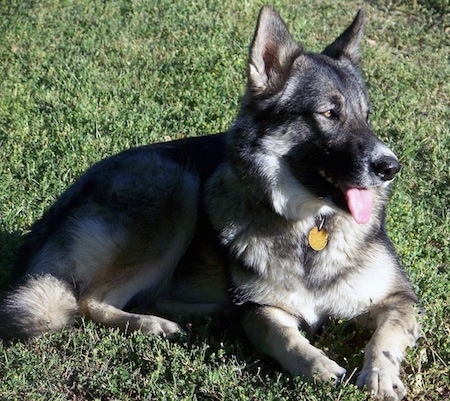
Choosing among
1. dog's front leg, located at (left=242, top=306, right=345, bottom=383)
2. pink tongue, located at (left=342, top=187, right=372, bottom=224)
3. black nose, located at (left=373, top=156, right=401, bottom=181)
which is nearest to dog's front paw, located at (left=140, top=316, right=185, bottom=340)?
dog's front leg, located at (left=242, top=306, right=345, bottom=383)

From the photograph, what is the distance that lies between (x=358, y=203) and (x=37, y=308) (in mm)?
2074

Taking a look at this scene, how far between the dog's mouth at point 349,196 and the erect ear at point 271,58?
2.19 ft

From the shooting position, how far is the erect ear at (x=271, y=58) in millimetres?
4895

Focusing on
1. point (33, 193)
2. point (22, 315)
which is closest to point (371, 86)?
point (33, 193)

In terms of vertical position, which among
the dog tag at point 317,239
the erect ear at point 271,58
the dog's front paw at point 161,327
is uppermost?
the erect ear at point 271,58

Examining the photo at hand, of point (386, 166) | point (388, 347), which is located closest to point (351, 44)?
point (386, 166)

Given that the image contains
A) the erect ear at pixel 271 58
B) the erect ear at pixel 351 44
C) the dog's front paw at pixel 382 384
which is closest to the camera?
the dog's front paw at pixel 382 384

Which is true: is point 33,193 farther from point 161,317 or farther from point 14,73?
point 14,73

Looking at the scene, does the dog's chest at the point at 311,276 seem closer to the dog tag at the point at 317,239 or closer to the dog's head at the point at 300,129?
the dog tag at the point at 317,239

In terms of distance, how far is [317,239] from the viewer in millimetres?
5000

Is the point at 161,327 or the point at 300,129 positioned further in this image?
the point at 161,327

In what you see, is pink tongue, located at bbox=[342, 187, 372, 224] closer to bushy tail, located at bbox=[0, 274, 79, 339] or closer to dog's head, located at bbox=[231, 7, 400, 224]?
dog's head, located at bbox=[231, 7, 400, 224]

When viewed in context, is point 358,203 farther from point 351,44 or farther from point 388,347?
point 351,44

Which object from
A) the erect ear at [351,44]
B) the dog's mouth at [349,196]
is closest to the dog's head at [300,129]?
the dog's mouth at [349,196]
